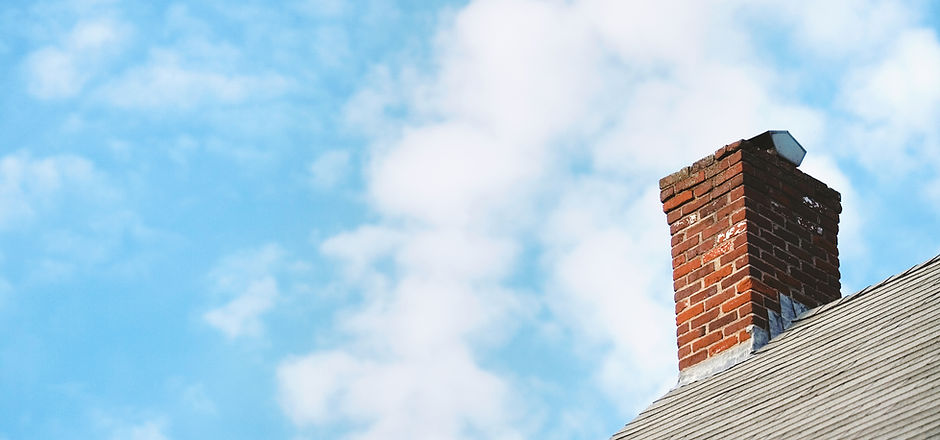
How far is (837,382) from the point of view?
6.82 m

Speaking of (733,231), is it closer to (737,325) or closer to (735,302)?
(735,302)

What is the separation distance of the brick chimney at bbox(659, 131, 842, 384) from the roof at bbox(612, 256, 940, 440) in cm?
24

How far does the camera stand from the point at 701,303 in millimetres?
8523

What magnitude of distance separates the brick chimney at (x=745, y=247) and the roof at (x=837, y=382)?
0.24 m

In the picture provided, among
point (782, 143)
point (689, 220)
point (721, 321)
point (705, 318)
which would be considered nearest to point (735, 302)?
point (721, 321)

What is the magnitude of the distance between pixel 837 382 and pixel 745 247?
169 cm

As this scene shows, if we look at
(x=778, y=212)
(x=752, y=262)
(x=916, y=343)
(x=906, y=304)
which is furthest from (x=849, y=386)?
(x=778, y=212)

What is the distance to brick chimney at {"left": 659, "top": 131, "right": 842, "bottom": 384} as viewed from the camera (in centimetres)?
824

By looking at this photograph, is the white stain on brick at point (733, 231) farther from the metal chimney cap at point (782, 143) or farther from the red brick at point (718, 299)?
the metal chimney cap at point (782, 143)

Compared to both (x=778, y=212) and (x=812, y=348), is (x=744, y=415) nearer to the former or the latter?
(x=812, y=348)

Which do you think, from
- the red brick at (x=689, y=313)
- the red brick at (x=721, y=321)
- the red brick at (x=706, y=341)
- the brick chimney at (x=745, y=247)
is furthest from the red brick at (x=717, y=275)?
the red brick at (x=706, y=341)

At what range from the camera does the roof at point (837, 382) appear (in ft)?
20.2

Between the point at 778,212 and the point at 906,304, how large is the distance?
1.62 metres

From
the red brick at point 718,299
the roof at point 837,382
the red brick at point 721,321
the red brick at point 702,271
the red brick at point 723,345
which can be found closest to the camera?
the roof at point 837,382
